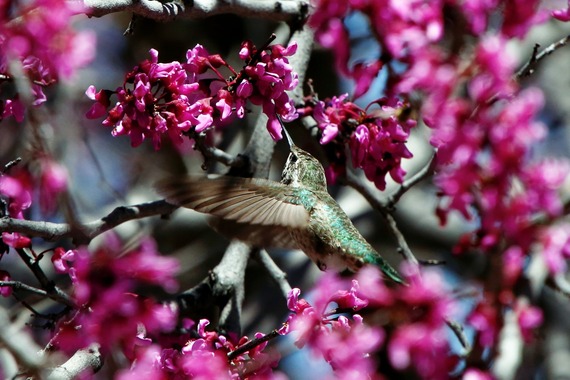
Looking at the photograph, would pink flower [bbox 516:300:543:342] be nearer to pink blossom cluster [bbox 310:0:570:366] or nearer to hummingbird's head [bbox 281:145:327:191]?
pink blossom cluster [bbox 310:0:570:366]

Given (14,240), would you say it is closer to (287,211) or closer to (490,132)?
(287,211)

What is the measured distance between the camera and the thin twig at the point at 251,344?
6.53 feet

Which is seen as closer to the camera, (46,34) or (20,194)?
(46,34)

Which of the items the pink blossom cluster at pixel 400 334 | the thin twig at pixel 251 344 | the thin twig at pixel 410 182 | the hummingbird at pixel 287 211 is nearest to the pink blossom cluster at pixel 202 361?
→ the thin twig at pixel 251 344

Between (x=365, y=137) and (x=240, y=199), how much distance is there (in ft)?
1.56

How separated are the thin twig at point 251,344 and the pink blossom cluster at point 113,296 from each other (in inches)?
8.3

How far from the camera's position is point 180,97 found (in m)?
2.26

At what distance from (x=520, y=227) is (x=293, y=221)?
2.78 ft

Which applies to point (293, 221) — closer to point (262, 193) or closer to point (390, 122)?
point (262, 193)

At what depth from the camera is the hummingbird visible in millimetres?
2111

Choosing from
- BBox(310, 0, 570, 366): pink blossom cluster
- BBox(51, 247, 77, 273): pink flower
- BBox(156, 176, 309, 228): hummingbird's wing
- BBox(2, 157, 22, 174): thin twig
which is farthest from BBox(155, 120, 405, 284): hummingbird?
BBox(310, 0, 570, 366): pink blossom cluster

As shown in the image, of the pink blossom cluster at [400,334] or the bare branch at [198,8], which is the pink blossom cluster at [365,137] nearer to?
the bare branch at [198,8]

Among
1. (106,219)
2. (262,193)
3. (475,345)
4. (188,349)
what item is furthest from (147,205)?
(475,345)

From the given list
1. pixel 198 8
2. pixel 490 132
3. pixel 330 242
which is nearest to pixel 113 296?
pixel 490 132
